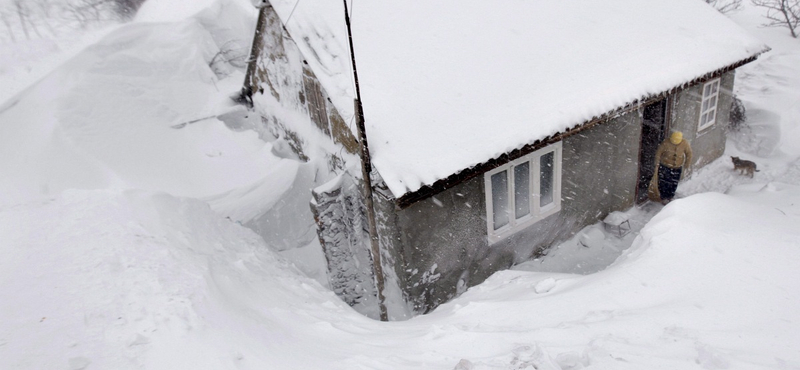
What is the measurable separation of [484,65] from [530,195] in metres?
1.96

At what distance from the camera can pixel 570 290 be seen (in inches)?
175

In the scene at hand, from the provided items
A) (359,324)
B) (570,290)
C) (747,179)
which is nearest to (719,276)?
(570,290)

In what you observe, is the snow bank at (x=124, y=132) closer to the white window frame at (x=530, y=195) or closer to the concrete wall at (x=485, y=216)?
the concrete wall at (x=485, y=216)

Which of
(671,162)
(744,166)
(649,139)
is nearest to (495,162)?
(671,162)

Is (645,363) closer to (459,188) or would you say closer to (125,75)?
(459,188)

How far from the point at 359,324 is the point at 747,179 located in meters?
8.12

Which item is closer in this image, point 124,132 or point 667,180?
point 667,180

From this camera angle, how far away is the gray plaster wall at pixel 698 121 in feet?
26.7

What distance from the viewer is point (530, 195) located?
261 inches

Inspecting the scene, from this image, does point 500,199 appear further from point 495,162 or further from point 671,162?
point 671,162

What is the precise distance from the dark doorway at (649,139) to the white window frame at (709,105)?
1.03 m

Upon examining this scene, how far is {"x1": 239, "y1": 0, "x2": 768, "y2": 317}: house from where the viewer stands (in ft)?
17.9

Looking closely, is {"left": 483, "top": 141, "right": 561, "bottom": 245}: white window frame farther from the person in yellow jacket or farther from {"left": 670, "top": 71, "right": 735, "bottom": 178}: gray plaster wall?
{"left": 670, "top": 71, "right": 735, "bottom": 178}: gray plaster wall

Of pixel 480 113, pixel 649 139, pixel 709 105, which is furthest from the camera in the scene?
pixel 709 105
